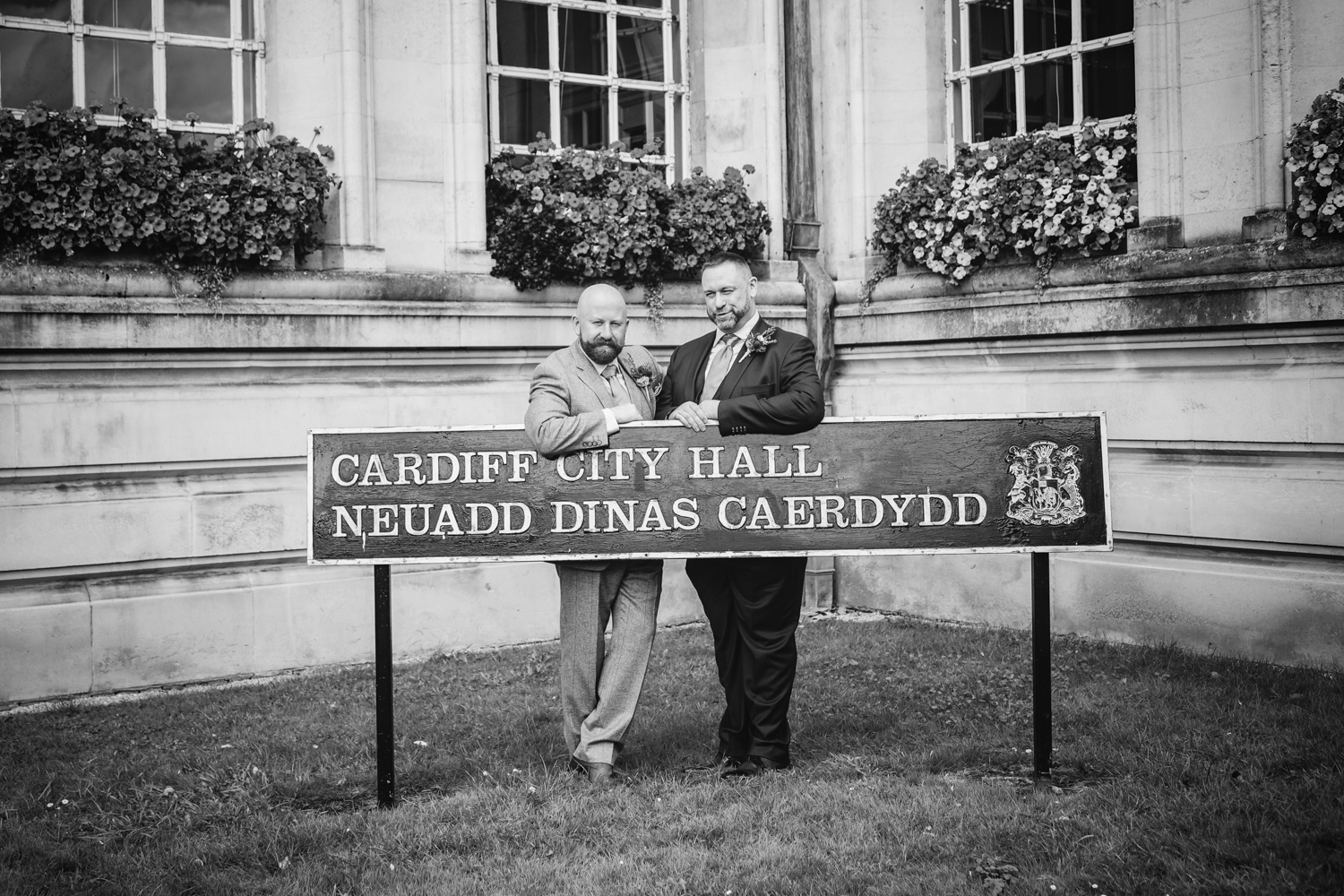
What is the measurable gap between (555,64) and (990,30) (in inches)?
119

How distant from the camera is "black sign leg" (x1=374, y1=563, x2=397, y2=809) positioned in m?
4.99

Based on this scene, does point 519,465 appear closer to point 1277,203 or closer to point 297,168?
point 297,168

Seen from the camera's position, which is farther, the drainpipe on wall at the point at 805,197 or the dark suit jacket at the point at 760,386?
the drainpipe on wall at the point at 805,197

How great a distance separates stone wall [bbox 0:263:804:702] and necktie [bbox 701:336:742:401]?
1.92m

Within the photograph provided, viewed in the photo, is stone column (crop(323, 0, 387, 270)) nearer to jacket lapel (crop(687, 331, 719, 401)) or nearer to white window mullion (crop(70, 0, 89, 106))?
white window mullion (crop(70, 0, 89, 106))

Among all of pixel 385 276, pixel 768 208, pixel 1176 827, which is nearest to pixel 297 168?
pixel 385 276

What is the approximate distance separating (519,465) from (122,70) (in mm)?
4324

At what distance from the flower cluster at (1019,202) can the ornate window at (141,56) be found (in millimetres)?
4230

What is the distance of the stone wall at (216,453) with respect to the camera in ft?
22.9

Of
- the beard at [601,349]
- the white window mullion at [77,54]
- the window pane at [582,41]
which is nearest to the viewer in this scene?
the beard at [601,349]

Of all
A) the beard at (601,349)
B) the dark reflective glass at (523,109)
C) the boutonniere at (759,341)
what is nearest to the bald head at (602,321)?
the beard at (601,349)

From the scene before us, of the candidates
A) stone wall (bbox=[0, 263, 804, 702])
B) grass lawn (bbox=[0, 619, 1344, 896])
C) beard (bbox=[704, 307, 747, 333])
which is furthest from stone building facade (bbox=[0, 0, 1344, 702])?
beard (bbox=[704, 307, 747, 333])

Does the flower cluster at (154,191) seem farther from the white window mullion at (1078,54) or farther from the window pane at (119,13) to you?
the white window mullion at (1078,54)

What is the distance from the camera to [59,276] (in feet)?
23.0
